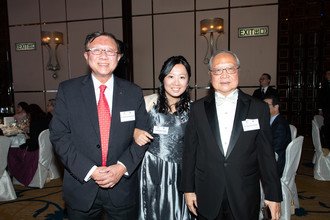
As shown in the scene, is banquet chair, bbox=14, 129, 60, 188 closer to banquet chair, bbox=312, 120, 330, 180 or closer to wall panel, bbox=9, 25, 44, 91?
banquet chair, bbox=312, 120, 330, 180

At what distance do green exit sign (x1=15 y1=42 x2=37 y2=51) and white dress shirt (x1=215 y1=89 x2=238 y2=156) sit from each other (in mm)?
7547

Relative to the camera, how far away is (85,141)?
62.6 inches

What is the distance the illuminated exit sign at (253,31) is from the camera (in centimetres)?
652

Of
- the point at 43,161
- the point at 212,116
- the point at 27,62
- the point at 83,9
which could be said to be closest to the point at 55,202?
the point at 43,161

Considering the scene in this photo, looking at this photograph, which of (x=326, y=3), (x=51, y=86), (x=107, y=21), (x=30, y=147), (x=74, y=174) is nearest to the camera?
(x=74, y=174)

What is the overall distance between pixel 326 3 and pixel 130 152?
671 centimetres

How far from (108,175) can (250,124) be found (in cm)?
86

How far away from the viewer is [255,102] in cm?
172

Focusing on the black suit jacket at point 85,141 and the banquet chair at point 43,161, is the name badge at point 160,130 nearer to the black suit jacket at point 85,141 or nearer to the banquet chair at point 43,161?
the black suit jacket at point 85,141

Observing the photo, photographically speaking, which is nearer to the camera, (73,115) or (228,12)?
(73,115)

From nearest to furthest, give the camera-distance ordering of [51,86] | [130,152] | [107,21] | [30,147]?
[130,152] → [30,147] → [107,21] → [51,86]

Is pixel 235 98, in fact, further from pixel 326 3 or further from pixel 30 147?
pixel 326 3

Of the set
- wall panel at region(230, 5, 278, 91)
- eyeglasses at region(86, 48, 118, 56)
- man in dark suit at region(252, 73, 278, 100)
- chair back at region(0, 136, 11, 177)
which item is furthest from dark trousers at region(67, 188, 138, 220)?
wall panel at region(230, 5, 278, 91)

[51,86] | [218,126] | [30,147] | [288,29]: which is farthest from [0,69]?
[218,126]
